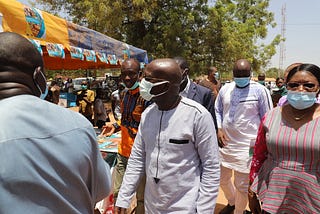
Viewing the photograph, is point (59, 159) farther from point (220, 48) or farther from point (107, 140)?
point (220, 48)

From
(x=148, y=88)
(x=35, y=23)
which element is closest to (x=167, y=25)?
(x=35, y=23)

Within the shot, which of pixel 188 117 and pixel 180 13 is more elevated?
pixel 180 13

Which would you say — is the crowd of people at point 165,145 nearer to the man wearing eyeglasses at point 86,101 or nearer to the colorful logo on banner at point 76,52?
the colorful logo on banner at point 76,52

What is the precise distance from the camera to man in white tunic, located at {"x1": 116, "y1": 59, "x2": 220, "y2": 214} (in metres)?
1.87

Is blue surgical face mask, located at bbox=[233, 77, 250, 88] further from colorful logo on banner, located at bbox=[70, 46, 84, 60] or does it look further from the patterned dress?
colorful logo on banner, located at bbox=[70, 46, 84, 60]

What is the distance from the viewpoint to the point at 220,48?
17375 millimetres

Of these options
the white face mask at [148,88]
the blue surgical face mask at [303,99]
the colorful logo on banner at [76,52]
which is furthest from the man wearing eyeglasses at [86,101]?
the blue surgical face mask at [303,99]

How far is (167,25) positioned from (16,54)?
15.4m

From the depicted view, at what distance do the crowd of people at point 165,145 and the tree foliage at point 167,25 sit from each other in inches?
472

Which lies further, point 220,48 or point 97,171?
point 220,48

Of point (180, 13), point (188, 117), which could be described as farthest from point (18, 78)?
point (180, 13)

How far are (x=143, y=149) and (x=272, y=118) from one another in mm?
993

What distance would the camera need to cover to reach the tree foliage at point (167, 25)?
Answer: 49.0 ft

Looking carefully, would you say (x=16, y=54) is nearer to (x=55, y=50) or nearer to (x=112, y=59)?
(x=55, y=50)
